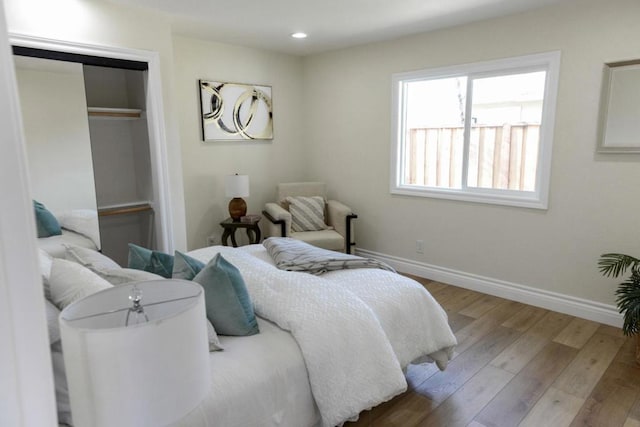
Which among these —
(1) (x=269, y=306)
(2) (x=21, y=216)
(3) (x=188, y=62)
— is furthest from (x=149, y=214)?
(2) (x=21, y=216)

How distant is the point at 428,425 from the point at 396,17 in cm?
312

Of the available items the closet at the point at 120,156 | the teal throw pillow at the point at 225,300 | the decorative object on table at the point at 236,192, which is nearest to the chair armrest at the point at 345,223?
the decorative object on table at the point at 236,192

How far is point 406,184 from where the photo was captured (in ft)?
14.8

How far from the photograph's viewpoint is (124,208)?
3.54 meters

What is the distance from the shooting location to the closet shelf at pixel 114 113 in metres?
3.30

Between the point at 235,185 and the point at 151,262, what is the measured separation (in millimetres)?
2254

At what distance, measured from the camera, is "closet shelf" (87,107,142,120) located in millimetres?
3297

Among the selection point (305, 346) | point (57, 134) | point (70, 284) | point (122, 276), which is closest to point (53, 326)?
point (70, 284)

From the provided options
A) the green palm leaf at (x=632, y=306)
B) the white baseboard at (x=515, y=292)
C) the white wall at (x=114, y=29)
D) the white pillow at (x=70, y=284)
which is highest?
the white wall at (x=114, y=29)

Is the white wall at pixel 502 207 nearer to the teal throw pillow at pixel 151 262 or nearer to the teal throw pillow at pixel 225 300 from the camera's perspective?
the teal throw pillow at pixel 225 300

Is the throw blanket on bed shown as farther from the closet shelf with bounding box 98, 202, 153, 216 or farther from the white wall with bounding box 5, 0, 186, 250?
the closet shelf with bounding box 98, 202, 153, 216

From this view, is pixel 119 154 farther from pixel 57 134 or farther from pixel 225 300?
pixel 225 300

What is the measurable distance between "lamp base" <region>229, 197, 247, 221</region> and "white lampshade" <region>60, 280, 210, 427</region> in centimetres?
348

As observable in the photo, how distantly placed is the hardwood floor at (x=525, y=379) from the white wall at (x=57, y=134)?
8.19 feet
